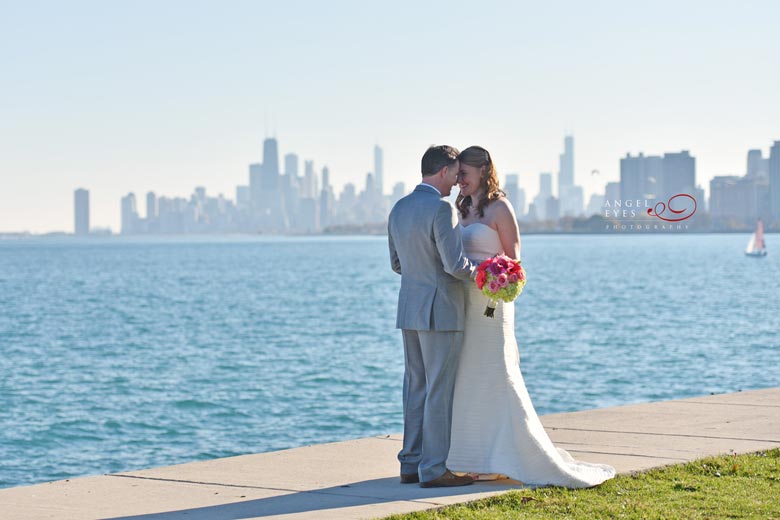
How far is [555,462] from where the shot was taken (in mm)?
7605

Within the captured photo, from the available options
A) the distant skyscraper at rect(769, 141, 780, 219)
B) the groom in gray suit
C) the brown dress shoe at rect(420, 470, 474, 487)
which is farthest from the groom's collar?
the distant skyscraper at rect(769, 141, 780, 219)

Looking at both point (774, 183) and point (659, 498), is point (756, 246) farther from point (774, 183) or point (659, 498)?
point (659, 498)

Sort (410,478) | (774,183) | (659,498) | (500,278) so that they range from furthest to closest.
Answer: (774,183), (410,478), (500,278), (659,498)

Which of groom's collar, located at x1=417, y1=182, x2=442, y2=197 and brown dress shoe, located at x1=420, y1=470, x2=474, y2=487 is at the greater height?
groom's collar, located at x1=417, y1=182, x2=442, y2=197

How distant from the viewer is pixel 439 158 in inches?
299

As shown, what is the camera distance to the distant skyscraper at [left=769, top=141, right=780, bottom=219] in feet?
339

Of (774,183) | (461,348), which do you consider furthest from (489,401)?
(774,183)

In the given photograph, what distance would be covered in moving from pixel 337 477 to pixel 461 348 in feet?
4.42

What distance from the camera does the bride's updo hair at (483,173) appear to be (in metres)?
7.68

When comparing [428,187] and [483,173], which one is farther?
[483,173]

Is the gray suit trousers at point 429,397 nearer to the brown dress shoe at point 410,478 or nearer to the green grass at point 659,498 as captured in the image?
the brown dress shoe at point 410,478

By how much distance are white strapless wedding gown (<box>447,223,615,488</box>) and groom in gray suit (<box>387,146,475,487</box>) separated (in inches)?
4.0

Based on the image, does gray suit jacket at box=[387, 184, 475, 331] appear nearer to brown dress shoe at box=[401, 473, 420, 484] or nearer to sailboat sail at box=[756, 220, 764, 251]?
brown dress shoe at box=[401, 473, 420, 484]

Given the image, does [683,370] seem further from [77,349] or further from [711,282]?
[711,282]
